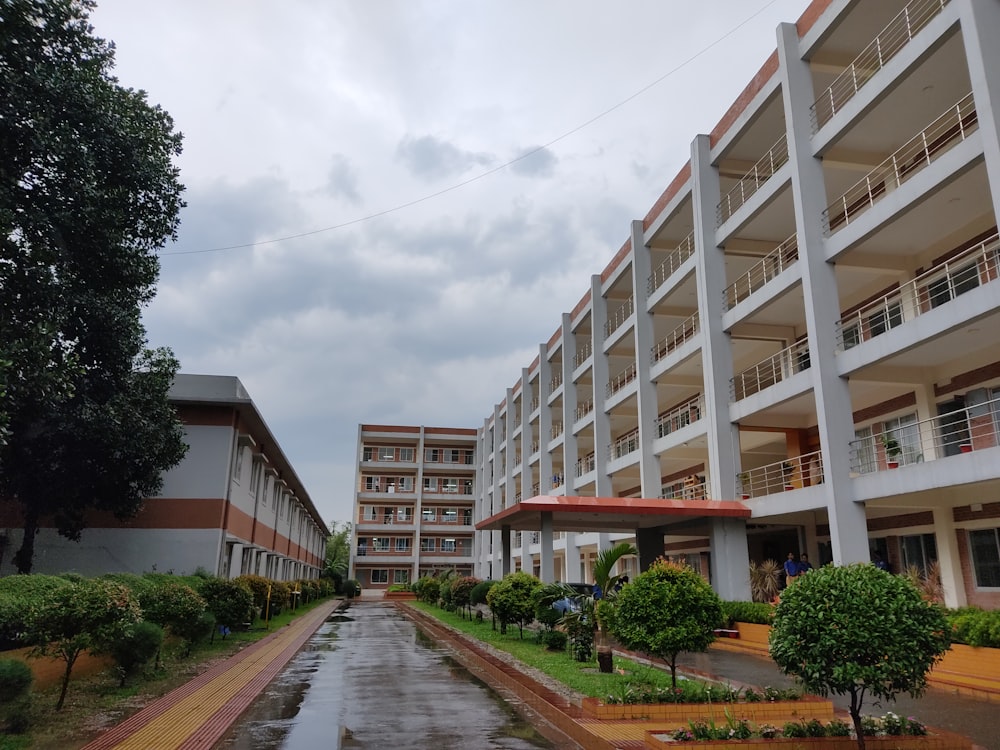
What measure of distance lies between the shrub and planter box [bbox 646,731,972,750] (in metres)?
7.67

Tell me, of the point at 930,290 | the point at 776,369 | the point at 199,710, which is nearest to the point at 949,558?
the point at 930,290

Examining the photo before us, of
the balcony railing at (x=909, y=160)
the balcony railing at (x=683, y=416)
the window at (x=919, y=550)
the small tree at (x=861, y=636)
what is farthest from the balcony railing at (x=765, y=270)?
the small tree at (x=861, y=636)

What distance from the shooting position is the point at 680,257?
26.0 metres

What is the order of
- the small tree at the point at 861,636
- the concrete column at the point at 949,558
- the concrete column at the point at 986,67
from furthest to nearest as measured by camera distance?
the concrete column at the point at 949,558
the concrete column at the point at 986,67
the small tree at the point at 861,636

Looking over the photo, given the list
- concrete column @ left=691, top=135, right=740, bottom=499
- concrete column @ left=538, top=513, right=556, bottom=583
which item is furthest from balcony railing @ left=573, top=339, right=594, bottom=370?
concrete column @ left=538, top=513, right=556, bottom=583

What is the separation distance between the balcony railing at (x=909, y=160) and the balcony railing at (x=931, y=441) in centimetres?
508

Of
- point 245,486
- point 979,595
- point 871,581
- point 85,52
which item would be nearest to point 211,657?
point 245,486

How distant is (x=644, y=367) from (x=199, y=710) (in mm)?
20179

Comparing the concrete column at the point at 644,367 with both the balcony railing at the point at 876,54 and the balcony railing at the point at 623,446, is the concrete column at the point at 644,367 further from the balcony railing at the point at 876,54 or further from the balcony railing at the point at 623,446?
the balcony railing at the point at 876,54

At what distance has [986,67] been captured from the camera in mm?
12250

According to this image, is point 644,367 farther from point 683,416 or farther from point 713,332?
point 713,332

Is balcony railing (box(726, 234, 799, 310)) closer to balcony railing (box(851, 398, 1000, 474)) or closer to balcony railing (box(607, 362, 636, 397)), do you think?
balcony railing (box(851, 398, 1000, 474))

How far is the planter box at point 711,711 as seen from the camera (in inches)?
314

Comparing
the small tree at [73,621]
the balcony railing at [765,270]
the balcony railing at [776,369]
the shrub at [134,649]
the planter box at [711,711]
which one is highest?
the balcony railing at [765,270]
